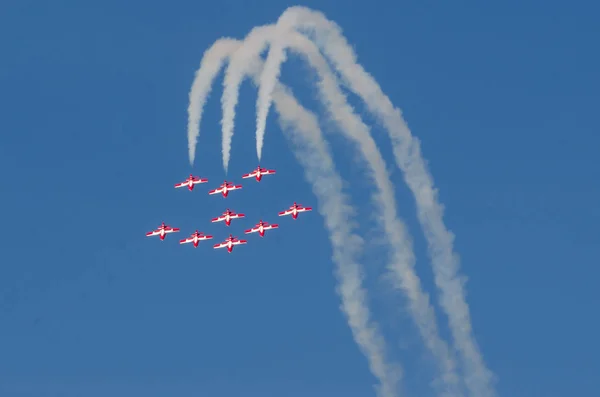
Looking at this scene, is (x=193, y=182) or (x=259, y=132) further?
(x=193, y=182)

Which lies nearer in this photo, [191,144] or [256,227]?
[191,144]

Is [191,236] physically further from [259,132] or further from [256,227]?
[259,132]

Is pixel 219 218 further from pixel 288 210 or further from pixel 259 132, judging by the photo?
pixel 259 132

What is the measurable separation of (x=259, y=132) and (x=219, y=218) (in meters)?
21.1

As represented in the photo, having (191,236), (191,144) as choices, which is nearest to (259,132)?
(191,144)

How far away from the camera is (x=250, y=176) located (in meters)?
137

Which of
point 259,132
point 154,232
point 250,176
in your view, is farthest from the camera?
point 154,232

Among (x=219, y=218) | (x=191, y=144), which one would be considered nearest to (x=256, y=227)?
(x=219, y=218)

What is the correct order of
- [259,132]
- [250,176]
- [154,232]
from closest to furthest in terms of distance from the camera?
[259,132] < [250,176] < [154,232]

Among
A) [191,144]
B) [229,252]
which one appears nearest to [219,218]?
[229,252]

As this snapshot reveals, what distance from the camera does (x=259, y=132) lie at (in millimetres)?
121688

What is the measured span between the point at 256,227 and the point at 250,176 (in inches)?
222

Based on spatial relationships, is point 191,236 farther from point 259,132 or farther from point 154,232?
point 259,132

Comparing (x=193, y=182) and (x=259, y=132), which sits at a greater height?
(x=193, y=182)
